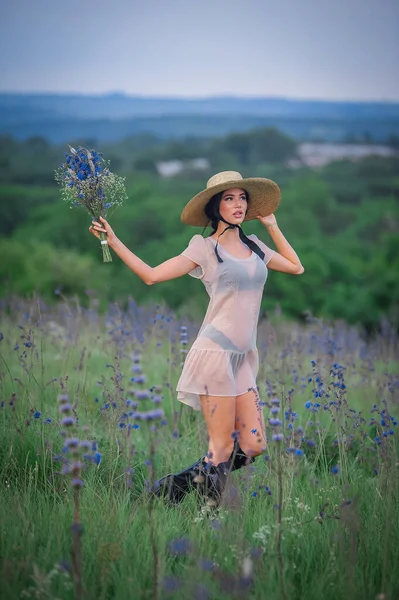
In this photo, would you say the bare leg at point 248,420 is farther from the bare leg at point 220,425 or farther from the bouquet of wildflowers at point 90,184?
the bouquet of wildflowers at point 90,184

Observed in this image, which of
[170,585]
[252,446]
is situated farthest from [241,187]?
[170,585]

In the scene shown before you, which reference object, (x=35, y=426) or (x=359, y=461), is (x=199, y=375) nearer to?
(x=35, y=426)

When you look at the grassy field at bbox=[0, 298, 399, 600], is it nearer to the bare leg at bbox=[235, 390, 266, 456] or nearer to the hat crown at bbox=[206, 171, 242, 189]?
the bare leg at bbox=[235, 390, 266, 456]

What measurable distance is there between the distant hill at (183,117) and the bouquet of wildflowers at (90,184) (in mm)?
Answer: 32065

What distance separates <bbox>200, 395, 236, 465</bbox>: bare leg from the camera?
3.30 meters

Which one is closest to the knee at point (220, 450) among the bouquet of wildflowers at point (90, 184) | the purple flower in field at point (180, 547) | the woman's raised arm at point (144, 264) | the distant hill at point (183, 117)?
the purple flower in field at point (180, 547)

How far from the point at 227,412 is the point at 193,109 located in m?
52.9

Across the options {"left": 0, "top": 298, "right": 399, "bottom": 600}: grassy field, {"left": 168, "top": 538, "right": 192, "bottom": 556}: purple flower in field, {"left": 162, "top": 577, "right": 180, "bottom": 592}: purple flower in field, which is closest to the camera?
{"left": 162, "top": 577, "right": 180, "bottom": 592}: purple flower in field

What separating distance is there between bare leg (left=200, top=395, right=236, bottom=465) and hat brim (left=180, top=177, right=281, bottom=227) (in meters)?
0.90

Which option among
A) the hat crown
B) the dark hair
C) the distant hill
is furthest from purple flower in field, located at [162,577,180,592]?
the distant hill

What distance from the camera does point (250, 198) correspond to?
12.0 feet

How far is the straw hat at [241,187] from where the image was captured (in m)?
3.44

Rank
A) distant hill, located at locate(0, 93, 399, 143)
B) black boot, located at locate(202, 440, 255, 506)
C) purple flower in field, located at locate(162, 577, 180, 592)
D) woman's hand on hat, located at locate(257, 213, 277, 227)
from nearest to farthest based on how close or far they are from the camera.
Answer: purple flower in field, located at locate(162, 577, 180, 592), black boot, located at locate(202, 440, 255, 506), woman's hand on hat, located at locate(257, 213, 277, 227), distant hill, located at locate(0, 93, 399, 143)

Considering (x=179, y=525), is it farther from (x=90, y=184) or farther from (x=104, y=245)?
(x=90, y=184)
